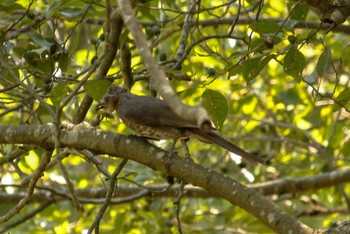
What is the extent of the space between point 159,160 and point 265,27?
954mm

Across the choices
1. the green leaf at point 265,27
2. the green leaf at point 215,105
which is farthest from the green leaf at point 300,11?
the green leaf at point 215,105

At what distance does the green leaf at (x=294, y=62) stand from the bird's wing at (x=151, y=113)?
65 cm

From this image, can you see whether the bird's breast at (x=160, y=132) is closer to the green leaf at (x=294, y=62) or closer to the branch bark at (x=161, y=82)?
the green leaf at (x=294, y=62)

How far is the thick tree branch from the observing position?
3432 mm

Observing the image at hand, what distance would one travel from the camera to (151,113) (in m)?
4.53

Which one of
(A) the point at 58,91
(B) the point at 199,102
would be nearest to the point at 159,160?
(A) the point at 58,91

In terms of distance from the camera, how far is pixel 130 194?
600 cm

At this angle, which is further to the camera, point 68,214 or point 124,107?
point 68,214

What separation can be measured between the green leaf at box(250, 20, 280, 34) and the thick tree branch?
2.75 ft

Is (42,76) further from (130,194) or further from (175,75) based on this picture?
(130,194)

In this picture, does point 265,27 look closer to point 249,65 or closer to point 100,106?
point 249,65

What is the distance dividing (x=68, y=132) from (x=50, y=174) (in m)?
2.85

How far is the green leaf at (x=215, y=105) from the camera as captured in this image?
4000 millimetres

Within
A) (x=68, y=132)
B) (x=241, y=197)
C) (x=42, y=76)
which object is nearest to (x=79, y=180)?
(x=42, y=76)
